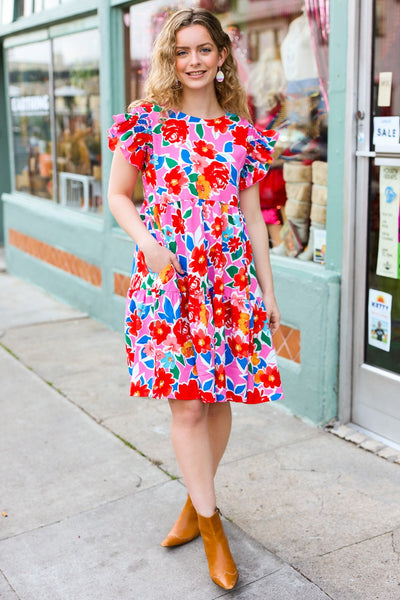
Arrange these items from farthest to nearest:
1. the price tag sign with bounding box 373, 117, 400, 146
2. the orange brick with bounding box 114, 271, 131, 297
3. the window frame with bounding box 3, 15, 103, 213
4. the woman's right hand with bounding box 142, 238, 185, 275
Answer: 1. the window frame with bounding box 3, 15, 103, 213
2. the orange brick with bounding box 114, 271, 131, 297
3. the price tag sign with bounding box 373, 117, 400, 146
4. the woman's right hand with bounding box 142, 238, 185, 275

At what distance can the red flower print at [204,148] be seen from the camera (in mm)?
2611

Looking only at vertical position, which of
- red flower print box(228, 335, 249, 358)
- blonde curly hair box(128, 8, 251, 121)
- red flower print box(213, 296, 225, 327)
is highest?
blonde curly hair box(128, 8, 251, 121)

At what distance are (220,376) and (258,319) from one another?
27 centimetres

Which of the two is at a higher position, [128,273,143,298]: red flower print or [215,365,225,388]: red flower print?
[128,273,143,298]: red flower print

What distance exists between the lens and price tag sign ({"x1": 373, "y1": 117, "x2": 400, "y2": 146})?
11.8ft

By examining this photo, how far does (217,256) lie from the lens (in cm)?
263

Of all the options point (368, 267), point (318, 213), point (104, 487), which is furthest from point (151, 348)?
point (318, 213)

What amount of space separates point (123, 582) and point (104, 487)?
2.56 ft

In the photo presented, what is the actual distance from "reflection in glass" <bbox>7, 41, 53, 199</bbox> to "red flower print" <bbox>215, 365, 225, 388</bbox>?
5.36 metres

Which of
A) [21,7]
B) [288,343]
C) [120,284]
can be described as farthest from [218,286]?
[21,7]

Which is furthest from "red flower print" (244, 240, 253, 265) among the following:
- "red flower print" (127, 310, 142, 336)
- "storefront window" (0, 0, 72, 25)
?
"storefront window" (0, 0, 72, 25)

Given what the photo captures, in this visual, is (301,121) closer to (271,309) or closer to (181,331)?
(271,309)

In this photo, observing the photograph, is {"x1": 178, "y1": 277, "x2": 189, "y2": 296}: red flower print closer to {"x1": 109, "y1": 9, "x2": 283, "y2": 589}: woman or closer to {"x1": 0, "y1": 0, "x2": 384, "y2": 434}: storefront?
{"x1": 109, "y1": 9, "x2": 283, "y2": 589}: woman

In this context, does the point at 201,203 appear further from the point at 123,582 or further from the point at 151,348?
the point at 123,582
